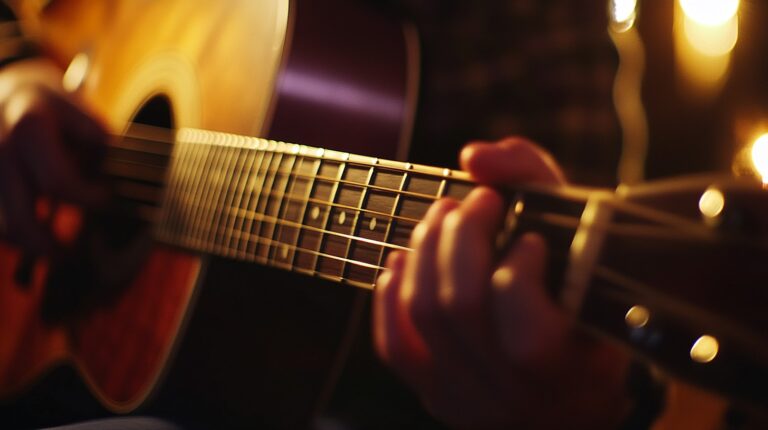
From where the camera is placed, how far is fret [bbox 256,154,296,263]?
0.63 m

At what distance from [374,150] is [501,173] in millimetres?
363

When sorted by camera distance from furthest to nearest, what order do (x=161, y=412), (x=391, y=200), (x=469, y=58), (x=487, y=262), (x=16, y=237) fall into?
(x=469, y=58), (x=16, y=237), (x=161, y=412), (x=391, y=200), (x=487, y=262)

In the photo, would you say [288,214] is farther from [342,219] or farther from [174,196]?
[174,196]

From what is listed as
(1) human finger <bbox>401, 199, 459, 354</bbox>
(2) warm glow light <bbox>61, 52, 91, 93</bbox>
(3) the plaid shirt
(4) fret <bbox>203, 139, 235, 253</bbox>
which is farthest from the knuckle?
(2) warm glow light <bbox>61, 52, 91, 93</bbox>

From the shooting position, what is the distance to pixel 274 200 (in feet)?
2.10

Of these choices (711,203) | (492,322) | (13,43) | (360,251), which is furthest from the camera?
(13,43)

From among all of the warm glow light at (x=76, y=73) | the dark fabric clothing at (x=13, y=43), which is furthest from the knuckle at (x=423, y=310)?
the dark fabric clothing at (x=13, y=43)

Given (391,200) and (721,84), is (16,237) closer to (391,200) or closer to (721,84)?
(391,200)

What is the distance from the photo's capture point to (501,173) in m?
0.42

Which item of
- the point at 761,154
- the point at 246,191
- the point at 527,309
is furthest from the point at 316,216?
the point at 761,154

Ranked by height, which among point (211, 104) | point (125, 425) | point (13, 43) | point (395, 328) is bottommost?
point (125, 425)

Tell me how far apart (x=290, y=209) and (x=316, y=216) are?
0.04 meters

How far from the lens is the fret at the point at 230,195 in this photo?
0.69 m

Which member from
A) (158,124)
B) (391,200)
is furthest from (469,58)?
(391,200)
